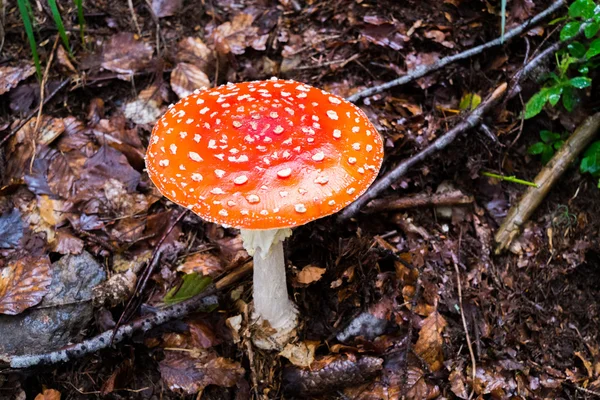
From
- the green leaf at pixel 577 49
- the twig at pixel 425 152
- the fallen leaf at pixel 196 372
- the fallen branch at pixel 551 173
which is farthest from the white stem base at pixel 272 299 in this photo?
the green leaf at pixel 577 49

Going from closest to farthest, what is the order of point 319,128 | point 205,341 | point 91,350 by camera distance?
point 319,128, point 91,350, point 205,341

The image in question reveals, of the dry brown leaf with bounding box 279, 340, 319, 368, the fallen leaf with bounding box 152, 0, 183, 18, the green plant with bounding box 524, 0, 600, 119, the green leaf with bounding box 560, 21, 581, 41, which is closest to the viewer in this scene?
the dry brown leaf with bounding box 279, 340, 319, 368

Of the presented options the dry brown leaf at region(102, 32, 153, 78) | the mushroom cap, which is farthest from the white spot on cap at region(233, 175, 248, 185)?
the dry brown leaf at region(102, 32, 153, 78)

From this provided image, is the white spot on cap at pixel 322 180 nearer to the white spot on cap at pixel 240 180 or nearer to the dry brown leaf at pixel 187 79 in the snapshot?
the white spot on cap at pixel 240 180

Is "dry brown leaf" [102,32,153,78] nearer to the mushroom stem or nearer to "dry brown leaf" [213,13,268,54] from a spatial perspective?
"dry brown leaf" [213,13,268,54]

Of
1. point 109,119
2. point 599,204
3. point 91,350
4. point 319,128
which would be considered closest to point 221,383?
point 91,350

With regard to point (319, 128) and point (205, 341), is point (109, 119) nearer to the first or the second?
point (205, 341)
